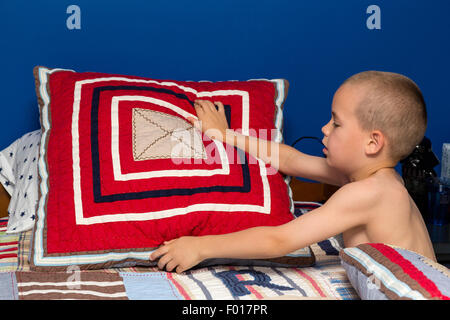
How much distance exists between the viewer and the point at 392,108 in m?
1.13

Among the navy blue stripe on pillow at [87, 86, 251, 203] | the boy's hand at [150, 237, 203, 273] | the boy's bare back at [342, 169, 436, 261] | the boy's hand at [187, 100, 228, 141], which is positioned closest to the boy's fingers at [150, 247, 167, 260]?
the boy's hand at [150, 237, 203, 273]

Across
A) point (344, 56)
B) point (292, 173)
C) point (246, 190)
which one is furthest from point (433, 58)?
point (246, 190)

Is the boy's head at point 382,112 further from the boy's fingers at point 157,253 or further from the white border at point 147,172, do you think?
the boy's fingers at point 157,253

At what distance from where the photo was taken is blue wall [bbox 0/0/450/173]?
1651 mm

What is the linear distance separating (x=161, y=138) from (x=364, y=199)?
0.46 metres

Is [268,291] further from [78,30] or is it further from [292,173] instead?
[78,30]

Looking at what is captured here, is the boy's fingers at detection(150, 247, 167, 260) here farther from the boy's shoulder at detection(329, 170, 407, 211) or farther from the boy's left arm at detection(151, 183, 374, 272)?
the boy's shoulder at detection(329, 170, 407, 211)

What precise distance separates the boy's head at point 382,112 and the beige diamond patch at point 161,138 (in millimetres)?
332

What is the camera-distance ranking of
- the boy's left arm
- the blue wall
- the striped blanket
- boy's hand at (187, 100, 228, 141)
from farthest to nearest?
the blue wall, boy's hand at (187, 100, 228, 141), the boy's left arm, the striped blanket

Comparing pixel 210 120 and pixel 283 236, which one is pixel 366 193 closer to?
pixel 283 236
